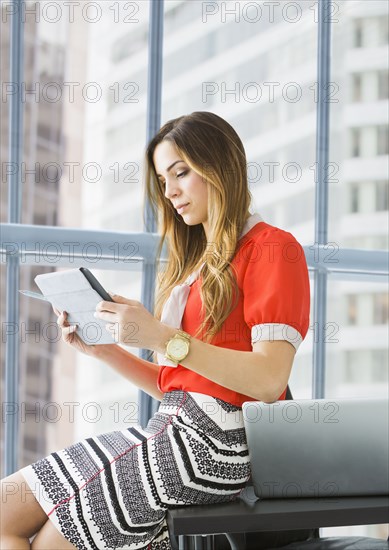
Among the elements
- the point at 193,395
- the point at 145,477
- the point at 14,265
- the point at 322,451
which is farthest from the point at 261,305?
the point at 14,265

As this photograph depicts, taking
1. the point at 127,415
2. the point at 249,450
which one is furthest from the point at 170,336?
the point at 127,415

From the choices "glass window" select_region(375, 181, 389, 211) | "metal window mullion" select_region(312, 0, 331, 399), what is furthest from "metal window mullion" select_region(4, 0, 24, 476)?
"glass window" select_region(375, 181, 389, 211)

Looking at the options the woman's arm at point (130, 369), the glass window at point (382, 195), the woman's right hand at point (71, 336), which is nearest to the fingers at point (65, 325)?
the woman's right hand at point (71, 336)

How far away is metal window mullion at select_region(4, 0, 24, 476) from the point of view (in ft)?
8.34

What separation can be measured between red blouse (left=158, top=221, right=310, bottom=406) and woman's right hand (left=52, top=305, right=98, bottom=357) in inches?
10.8

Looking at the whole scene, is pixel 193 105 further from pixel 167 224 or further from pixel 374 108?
pixel 374 108

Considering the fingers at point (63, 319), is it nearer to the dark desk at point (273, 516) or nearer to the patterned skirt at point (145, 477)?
the patterned skirt at point (145, 477)

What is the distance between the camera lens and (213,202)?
2.10 meters

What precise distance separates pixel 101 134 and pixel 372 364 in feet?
5.91

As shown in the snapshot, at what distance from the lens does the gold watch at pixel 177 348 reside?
1815 millimetres

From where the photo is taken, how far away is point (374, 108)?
3830 mm

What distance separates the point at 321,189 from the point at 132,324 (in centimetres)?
145

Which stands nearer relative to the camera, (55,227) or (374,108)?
(55,227)

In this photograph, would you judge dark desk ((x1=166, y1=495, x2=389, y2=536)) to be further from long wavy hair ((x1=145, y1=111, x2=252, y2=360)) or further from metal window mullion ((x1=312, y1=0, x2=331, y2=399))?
metal window mullion ((x1=312, y1=0, x2=331, y2=399))
